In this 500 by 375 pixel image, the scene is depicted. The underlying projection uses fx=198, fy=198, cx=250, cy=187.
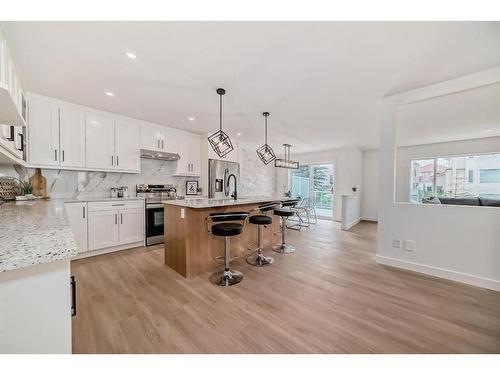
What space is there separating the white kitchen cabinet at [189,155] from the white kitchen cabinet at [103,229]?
5.25 ft

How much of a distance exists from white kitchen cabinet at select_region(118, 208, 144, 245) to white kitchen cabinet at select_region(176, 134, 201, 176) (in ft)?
4.17

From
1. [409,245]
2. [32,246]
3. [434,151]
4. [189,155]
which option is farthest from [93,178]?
[434,151]

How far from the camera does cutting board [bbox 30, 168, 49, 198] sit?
296 cm

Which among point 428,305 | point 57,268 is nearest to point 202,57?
point 57,268

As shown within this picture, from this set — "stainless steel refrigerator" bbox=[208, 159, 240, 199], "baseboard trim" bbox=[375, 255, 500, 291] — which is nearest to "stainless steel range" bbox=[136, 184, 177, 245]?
"stainless steel refrigerator" bbox=[208, 159, 240, 199]

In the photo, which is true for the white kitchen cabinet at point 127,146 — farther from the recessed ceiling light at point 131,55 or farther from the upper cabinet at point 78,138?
the recessed ceiling light at point 131,55

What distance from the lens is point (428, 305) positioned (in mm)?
1877

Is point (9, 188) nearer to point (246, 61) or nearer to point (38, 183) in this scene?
point (38, 183)

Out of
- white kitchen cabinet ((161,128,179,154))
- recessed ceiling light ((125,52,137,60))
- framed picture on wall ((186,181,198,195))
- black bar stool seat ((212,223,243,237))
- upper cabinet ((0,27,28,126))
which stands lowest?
black bar stool seat ((212,223,243,237))

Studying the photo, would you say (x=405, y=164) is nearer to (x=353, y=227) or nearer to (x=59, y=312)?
(x=353, y=227)

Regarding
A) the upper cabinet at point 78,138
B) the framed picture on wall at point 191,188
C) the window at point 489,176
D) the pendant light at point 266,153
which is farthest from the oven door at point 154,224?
the window at point 489,176

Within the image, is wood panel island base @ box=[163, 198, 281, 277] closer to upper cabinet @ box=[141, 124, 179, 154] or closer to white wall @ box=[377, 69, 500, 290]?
upper cabinet @ box=[141, 124, 179, 154]

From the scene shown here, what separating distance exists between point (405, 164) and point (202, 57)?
645 cm

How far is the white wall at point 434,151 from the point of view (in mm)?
4727
